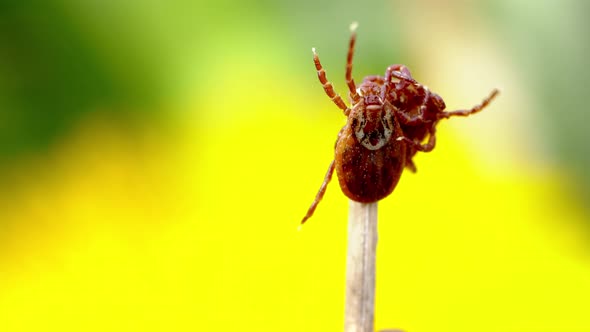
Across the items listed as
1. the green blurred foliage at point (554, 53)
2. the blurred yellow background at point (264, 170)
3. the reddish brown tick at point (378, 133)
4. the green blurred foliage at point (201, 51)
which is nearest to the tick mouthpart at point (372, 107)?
the reddish brown tick at point (378, 133)

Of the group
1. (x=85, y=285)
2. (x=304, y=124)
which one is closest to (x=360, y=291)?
(x=85, y=285)

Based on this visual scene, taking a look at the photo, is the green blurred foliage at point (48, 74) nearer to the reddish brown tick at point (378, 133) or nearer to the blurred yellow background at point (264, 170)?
the blurred yellow background at point (264, 170)

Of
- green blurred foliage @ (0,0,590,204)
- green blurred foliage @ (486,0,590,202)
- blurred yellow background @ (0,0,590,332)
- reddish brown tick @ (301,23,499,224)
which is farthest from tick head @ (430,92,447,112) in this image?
green blurred foliage @ (486,0,590,202)

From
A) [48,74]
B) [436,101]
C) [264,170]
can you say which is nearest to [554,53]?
[264,170]

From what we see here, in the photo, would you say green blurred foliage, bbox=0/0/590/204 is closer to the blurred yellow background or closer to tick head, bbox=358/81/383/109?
the blurred yellow background

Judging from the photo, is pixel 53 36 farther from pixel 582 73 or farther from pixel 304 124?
pixel 582 73

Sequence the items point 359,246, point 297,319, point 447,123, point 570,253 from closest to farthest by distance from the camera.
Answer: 1. point 359,246
2. point 297,319
3. point 570,253
4. point 447,123

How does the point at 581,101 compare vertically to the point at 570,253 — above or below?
above
